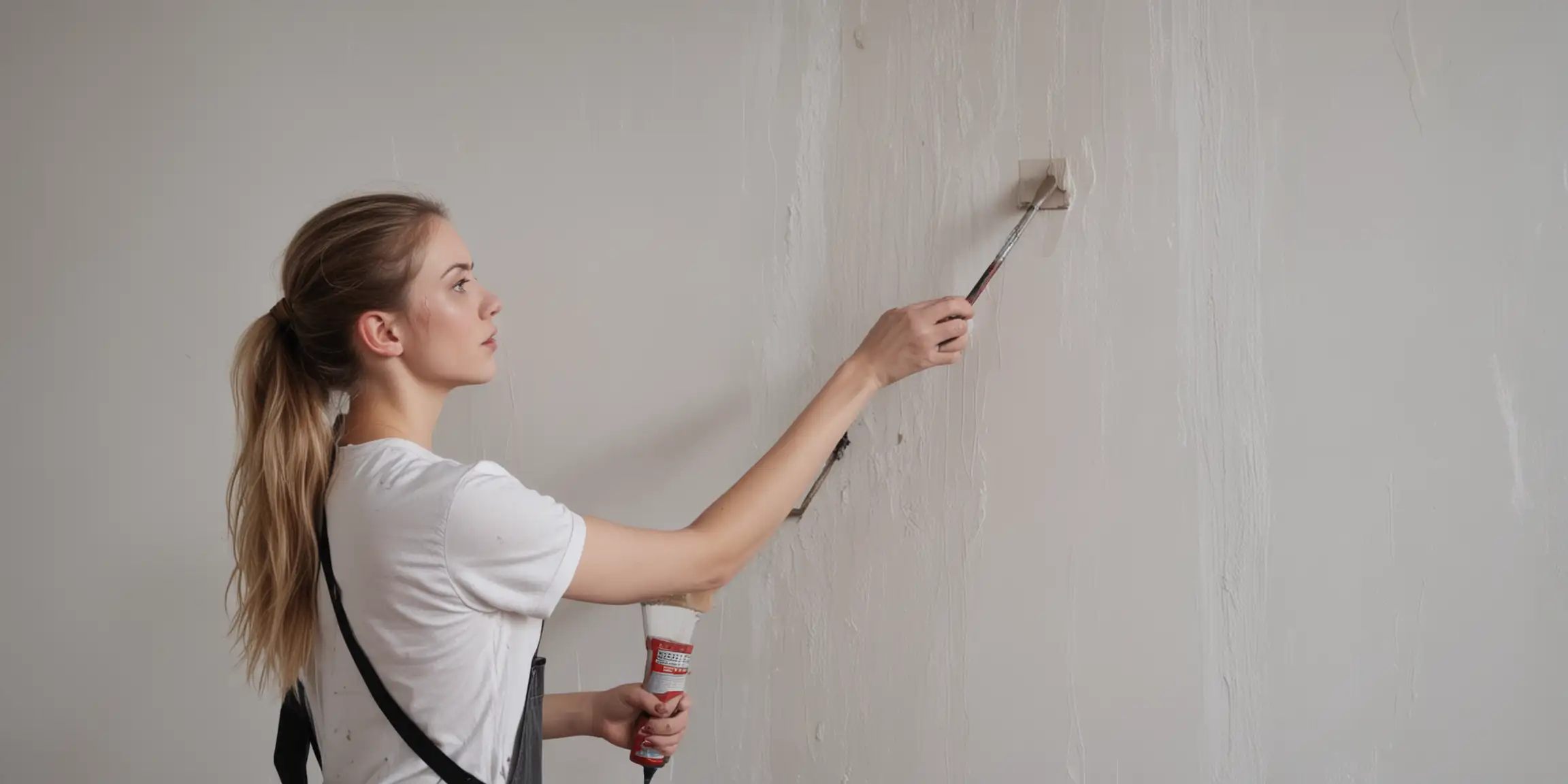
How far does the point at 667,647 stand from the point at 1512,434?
99cm

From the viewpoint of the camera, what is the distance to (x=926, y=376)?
133 cm

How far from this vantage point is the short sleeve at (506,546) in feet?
3.08

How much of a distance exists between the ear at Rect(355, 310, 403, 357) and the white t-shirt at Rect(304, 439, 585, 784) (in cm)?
10

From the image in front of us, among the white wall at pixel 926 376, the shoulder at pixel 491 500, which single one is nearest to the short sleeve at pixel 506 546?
the shoulder at pixel 491 500

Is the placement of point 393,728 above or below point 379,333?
below

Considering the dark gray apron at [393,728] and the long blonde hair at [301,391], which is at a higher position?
the long blonde hair at [301,391]

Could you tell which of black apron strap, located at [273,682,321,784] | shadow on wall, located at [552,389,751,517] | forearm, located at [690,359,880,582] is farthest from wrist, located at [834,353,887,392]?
black apron strap, located at [273,682,321,784]

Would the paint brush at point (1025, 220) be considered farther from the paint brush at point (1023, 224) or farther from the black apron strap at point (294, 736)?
the black apron strap at point (294, 736)

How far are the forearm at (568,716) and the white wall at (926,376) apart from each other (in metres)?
0.18

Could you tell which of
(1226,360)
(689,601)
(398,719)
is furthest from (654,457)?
(1226,360)

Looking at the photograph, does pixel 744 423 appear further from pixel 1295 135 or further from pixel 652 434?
pixel 1295 135

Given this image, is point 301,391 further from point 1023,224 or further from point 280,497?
point 1023,224

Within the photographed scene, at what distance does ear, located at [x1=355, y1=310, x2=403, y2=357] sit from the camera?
1035 millimetres

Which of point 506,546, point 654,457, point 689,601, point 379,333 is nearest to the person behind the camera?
point 506,546
